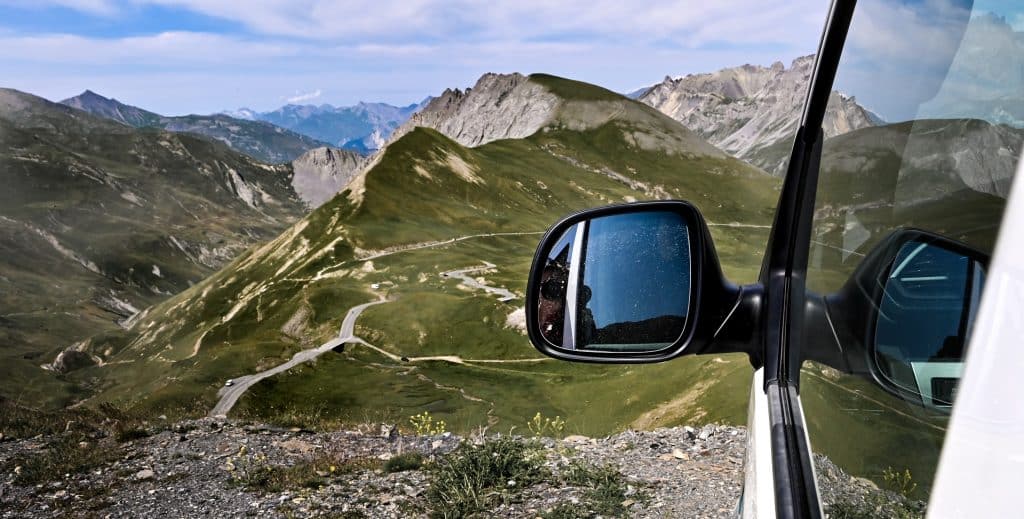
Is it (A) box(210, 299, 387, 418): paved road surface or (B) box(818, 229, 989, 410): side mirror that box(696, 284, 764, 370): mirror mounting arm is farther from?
(A) box(210, 299, 387, 418): paved road surface

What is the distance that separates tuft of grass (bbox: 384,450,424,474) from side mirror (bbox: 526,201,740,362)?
9.53 metres

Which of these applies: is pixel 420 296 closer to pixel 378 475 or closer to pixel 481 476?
pixel 378 475

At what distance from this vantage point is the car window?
44.5 inches

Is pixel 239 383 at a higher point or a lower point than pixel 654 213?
lower

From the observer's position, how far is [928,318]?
51.6 inches

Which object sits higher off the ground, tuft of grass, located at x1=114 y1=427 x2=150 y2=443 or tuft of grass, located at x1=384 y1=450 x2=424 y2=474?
tuft of grass, located at x1=384 y1=450 x2=424 y2=474

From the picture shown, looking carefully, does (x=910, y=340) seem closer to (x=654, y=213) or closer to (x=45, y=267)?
(x=654, y=213)

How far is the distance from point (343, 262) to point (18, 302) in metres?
100

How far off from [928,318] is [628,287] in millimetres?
1233

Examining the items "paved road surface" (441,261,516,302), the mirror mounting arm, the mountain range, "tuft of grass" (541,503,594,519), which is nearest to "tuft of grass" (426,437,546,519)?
"tuft of grass" (541,503,594,519)

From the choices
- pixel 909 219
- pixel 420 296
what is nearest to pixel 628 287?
pixel 909 219

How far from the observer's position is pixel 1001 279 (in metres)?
0.94

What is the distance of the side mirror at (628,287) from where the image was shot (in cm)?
223

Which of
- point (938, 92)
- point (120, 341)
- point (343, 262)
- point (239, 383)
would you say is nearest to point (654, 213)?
point (938, 92)
